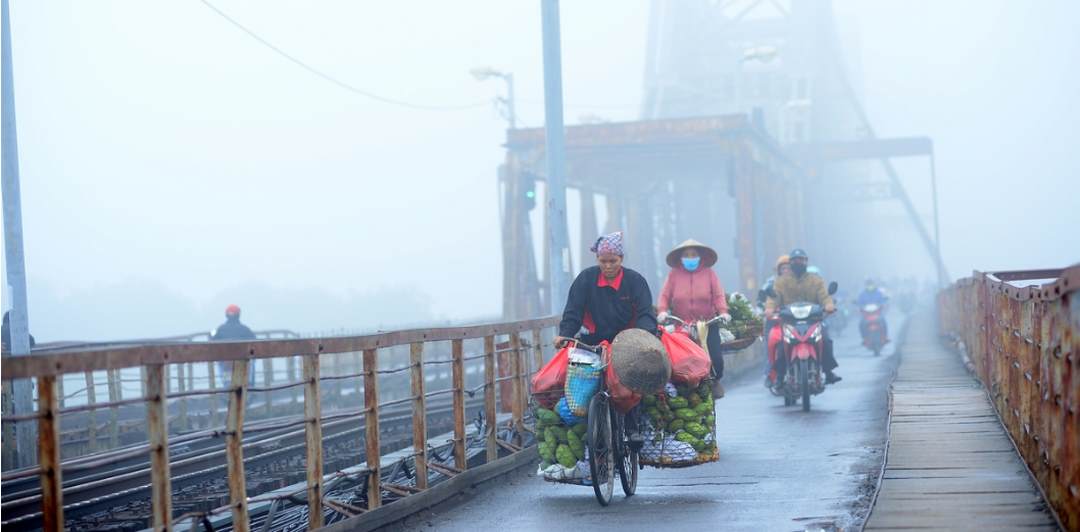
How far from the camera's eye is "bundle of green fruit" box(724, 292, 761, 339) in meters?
12.8

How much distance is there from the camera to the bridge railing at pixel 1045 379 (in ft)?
19.5

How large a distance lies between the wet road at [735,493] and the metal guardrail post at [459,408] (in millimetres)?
272

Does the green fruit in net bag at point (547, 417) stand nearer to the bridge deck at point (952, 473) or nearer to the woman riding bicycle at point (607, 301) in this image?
the woman riding bicycle at point (607, 301)

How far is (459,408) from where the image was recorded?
Result: 10.0m

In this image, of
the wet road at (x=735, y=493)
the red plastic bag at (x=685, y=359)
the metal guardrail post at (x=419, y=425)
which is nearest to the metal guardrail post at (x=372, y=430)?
the wet road at (x=735, y=493)

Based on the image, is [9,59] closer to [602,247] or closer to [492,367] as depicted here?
[492,367]

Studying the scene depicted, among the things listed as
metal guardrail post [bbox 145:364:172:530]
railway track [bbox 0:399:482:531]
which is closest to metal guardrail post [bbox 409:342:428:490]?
railway track [bbox 0:399:482:531]

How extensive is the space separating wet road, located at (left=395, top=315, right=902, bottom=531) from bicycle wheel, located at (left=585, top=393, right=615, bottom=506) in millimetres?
145

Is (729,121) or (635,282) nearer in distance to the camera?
(635,282)

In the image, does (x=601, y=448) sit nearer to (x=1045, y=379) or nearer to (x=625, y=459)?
(x=625, y=459)

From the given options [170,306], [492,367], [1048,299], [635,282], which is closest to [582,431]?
[635,282]

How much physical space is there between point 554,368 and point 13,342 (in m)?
8.66

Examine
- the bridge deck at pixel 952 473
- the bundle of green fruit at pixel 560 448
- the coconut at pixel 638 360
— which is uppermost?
the coconut at pixel 638 360

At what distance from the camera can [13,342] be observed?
601 inches
